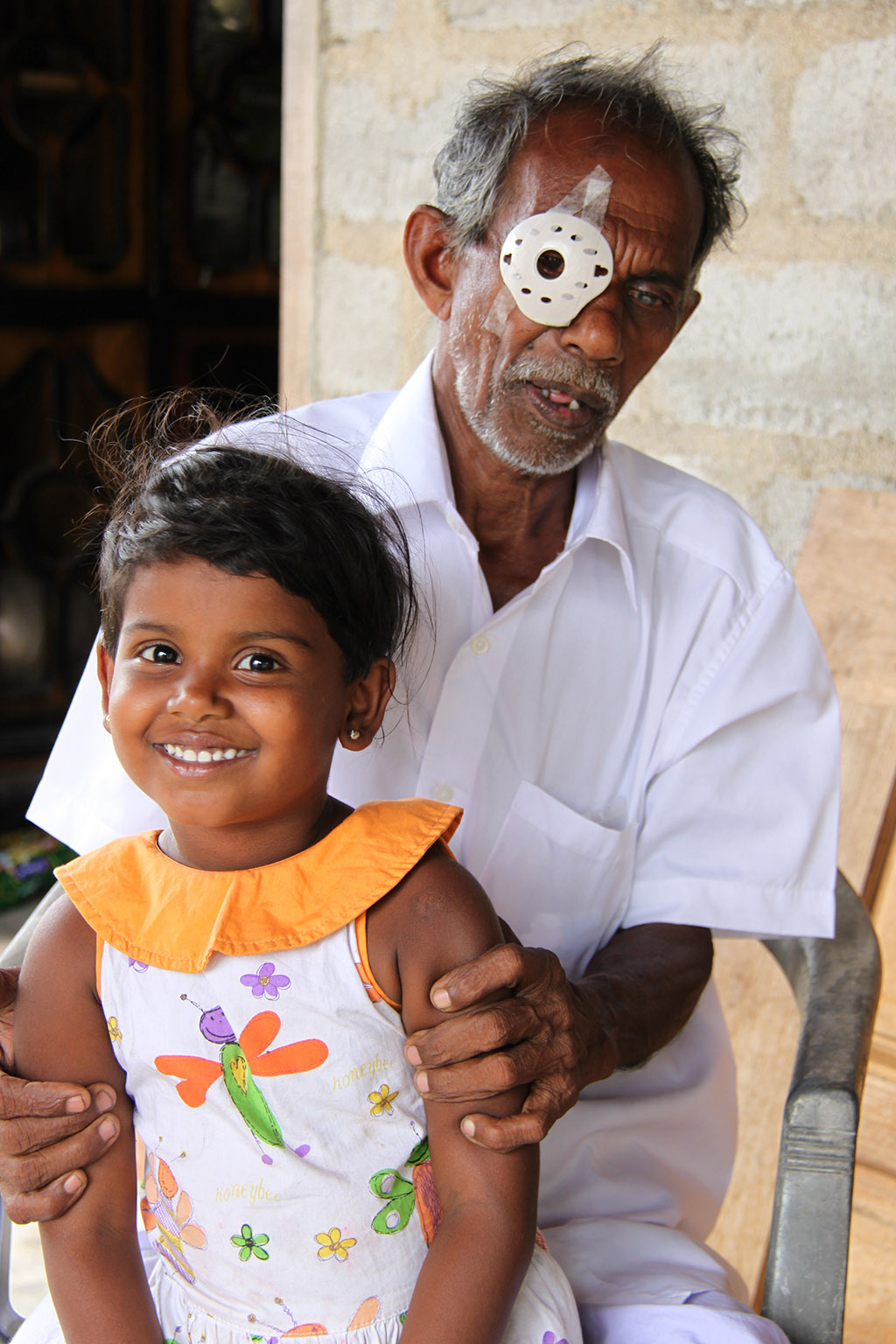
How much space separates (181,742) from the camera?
0.97 m

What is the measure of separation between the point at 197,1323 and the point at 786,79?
1.92m

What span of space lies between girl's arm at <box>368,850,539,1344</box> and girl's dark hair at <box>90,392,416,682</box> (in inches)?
8.2

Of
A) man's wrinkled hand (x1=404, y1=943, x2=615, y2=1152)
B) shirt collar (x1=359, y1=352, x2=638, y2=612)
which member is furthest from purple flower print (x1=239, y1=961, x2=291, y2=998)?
shirt collar (x1=359, y1=352, x2=638, y2=612)

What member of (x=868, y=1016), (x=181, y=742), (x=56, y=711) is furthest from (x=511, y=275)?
(x=56, y=711)

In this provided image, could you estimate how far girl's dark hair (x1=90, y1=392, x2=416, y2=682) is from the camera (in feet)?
3.26

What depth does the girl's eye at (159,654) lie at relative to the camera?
99 centimetres

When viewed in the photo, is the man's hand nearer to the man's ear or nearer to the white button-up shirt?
the white button-up shirt

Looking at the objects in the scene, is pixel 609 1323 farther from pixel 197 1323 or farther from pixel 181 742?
pixel 181 742

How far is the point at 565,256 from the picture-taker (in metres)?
1.33

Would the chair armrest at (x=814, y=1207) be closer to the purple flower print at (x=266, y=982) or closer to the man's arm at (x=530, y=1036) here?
the man's arm at (x=530, y=1036)

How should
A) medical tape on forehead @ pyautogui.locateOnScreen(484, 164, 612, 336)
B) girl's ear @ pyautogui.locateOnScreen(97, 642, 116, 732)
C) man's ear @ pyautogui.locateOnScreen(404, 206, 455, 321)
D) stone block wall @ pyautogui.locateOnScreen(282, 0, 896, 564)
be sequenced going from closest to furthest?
girl's ear @ pyautogui.locateOnScreen(97, 642, 116, 732)
medical tape on forehead @ pyautogui.locateOnScreen(484, 164, 612, 336)
man's ear @ pyautogui.locateOnScreen(404, 206, 455, 321)
stone block wall @ pyautogui.locateOnScreen(282, 0, 896, 564)

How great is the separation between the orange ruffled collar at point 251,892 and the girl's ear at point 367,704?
0.23 ft

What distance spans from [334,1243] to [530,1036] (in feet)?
0.75

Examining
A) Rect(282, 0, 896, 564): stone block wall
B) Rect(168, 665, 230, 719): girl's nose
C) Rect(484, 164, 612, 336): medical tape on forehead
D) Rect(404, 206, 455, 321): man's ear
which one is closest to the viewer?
Rect(168, 665, 230, 719): girl's nose
